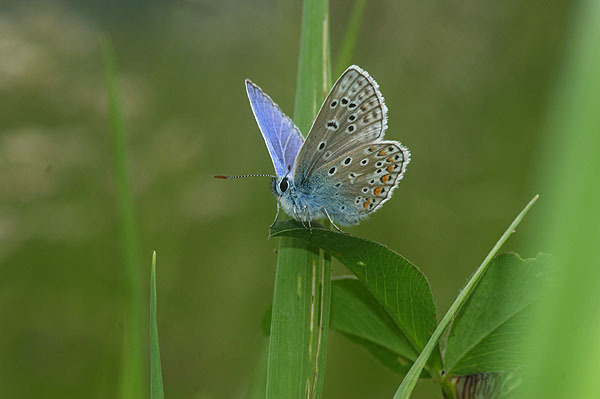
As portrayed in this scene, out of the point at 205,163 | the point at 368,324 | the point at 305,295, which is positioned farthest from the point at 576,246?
the point at 205,163

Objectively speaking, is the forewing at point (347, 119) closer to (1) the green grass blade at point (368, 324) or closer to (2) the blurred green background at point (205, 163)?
(1) the green grass blade at point (368, 324)

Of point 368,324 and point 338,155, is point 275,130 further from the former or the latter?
point 368,324

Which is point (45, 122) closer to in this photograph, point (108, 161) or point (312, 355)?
point (108, 161)

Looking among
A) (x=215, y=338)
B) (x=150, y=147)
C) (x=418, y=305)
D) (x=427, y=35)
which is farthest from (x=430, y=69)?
(x=418, y=305)

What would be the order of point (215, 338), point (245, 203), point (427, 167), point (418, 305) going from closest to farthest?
point (418, 305), point (215, 338), point (245, 203), point (427, 167)

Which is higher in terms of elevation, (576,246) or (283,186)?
(576,246)

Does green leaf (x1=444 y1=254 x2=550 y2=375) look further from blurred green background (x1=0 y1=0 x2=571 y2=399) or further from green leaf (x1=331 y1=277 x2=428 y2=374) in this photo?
blurred green background (x1=0 y1=0 x2=571 y2=399)
